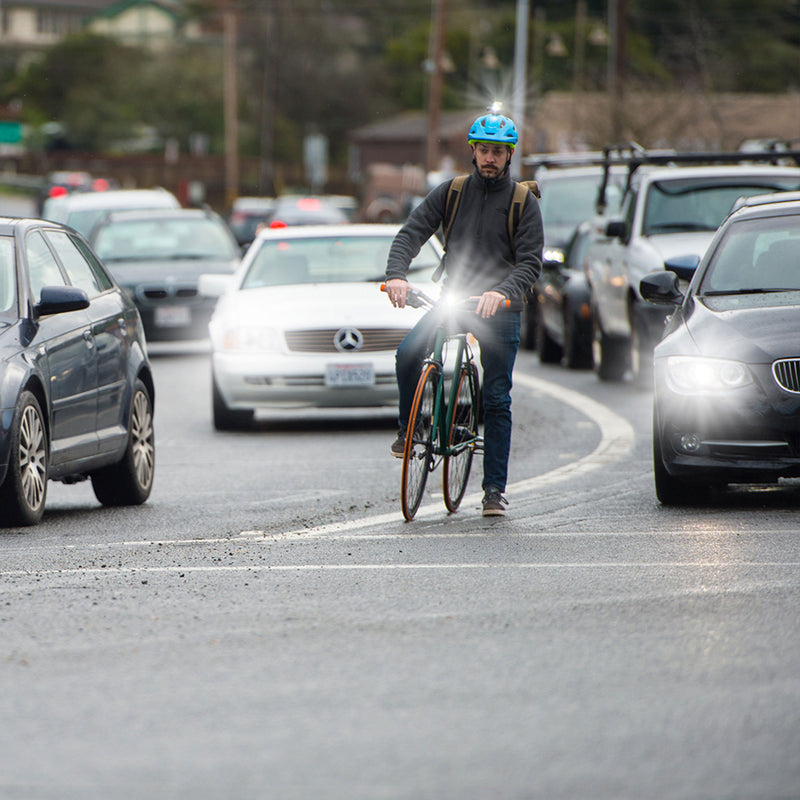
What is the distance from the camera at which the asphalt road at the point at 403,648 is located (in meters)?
4.80

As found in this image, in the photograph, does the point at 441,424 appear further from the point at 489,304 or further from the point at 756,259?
the point at 756,259

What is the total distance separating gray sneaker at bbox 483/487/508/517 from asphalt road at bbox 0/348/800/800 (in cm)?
9

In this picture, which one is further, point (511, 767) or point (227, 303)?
point (227, 303)

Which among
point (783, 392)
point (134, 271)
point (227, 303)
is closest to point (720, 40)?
point (134, 271)

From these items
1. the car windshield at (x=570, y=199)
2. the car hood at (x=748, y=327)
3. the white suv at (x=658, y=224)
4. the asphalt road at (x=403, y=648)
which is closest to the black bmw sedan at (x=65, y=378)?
the asphalt road at (x=403, y=648)

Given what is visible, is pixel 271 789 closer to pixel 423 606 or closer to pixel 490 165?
pixel 423 606

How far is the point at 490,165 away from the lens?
Answer: 9359mm

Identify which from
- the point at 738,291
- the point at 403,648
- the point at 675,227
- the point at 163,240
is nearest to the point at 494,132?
the point at 738,291

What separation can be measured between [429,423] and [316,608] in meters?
2.50

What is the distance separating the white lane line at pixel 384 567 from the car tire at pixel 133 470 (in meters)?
2.69

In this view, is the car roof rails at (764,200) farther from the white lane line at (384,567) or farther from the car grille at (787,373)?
the white lane line at (384,567)

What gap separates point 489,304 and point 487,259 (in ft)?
1.45

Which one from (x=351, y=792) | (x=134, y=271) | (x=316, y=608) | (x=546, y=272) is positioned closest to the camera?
(x=351, y=792)

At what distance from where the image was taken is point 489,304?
9.05 m
